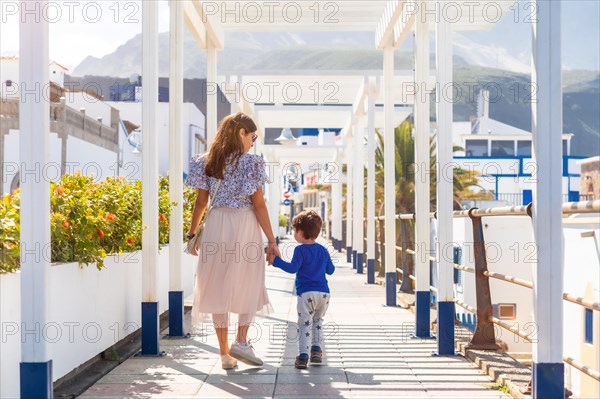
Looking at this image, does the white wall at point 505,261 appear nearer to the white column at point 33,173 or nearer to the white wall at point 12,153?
the white wall at point 12,153

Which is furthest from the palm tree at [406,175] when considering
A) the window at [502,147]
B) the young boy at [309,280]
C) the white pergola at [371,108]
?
the window at [502,147]

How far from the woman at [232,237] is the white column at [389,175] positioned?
4406 mm

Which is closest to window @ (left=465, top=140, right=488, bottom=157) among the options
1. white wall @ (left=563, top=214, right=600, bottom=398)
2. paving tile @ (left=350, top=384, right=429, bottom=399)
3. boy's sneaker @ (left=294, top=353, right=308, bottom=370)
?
white wall @ (left=563, top=214, right=600, bottom=398)

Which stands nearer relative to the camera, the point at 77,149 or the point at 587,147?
the point at 77,149

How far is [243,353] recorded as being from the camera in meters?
5.70

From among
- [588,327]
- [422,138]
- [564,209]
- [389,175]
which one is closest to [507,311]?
[588,327]

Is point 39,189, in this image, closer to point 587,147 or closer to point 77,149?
point 77,149

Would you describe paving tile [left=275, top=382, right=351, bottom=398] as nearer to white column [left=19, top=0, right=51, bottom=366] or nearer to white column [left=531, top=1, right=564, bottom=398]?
white column [left=531, top=1, right=564, bottom=398]

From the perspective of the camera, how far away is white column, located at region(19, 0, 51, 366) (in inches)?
152

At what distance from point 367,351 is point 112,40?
3672mm

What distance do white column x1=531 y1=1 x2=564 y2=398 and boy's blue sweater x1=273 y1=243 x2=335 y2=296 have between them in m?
2.09

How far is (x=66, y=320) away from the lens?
16.9ft

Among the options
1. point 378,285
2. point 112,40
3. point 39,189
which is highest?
point 112,40

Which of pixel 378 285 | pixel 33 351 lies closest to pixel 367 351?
pixel 33 351
